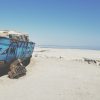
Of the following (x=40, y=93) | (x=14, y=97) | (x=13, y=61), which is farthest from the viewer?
(x=13, y=61)

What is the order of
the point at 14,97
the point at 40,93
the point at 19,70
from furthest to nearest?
the point at 19,70, the point at 40,93, the point at 14,97

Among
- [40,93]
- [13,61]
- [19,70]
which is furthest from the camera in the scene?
[13,61]

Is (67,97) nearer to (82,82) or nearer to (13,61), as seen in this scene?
(82,82)

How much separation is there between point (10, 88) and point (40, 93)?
1397mm

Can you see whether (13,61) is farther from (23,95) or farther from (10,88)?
(23,95)

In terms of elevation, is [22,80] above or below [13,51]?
below

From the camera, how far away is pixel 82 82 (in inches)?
468

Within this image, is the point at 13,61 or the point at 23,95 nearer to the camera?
the point at 23,95

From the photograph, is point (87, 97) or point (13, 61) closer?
point (87, 97)

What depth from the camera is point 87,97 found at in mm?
8984

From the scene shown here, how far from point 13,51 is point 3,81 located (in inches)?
113

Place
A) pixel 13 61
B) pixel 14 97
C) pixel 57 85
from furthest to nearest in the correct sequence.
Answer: pixel 13 61, pixel 57 85, pixel 14 97

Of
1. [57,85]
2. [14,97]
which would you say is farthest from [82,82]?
[14,97]

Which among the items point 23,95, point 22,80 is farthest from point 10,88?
point 22,80
